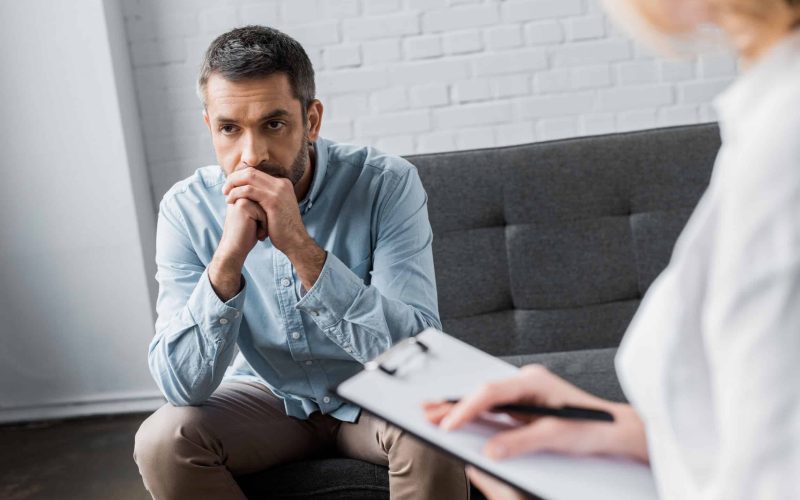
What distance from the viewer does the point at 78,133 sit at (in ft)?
10.6

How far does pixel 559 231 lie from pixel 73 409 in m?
2.03

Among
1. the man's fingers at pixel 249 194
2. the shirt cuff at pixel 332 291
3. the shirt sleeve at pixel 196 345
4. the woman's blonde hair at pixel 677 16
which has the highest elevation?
the woman's blonde hair at pixel 677 16

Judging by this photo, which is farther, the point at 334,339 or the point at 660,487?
the point at 334,339

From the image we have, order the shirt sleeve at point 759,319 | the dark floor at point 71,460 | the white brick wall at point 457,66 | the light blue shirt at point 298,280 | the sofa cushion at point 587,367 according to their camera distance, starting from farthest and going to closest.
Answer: the white brick wall at point 457,66, the dark floor at point 71,460, the sofa cushion at point 587,367, the light blue shirt at point 298,280, the shirt sleeve at point 759,319

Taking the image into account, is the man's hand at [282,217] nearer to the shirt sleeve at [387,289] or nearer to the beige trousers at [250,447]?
the shirt sleeve at [387,289]

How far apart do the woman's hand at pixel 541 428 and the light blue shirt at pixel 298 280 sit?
812mm

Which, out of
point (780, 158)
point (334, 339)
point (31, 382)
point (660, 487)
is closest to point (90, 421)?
point (31, 382)

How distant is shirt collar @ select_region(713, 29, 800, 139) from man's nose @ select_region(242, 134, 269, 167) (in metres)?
1.25

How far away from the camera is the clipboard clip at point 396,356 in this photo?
968 millimetres

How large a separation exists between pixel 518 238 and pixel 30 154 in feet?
6.10

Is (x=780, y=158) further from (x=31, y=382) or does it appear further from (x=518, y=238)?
(x=31, y=382)

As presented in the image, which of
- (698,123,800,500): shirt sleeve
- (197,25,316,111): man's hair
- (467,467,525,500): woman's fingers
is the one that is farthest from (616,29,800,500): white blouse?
(197,25,316,111): man's hair

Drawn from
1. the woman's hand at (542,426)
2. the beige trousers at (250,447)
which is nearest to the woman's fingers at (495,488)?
the woman's hand at (542,426)

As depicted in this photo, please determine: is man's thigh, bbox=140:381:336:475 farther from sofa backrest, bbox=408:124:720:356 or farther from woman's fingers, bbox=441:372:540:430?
woman's fingers, bbox=441:372:540:430
